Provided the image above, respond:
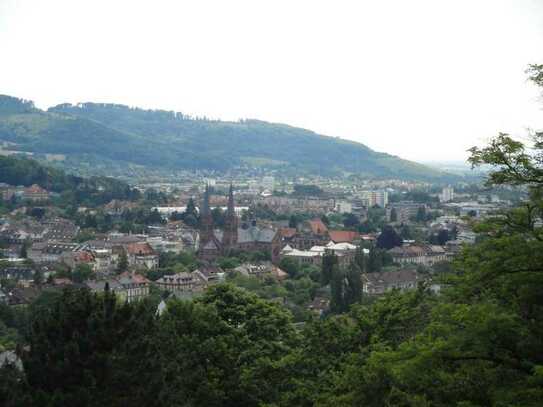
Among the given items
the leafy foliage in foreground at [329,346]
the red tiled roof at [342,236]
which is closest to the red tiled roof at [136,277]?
the red tiled roof at [342,236]

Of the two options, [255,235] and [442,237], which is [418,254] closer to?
[442,237]

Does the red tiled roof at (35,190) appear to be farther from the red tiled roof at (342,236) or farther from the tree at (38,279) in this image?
the tree at (38,279)

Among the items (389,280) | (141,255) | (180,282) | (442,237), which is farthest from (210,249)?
(442,237)

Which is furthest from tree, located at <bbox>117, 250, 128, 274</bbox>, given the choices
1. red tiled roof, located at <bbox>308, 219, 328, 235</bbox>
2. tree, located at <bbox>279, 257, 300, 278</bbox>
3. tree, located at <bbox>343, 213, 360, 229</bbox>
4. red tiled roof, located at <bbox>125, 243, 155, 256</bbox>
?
tree, located at <bbox>343, 213, 360, 229</bbox>

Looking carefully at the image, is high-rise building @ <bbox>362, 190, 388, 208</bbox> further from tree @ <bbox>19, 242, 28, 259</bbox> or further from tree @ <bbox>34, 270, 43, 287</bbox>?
tree @ <bbox>34, 270, 43, 287</bbox>

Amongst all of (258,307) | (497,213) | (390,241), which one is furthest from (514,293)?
(390,241)

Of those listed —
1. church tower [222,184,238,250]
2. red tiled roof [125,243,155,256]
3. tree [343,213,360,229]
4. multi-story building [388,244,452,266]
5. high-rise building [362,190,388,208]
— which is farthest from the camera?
high-rise building [362,190,388,208]
